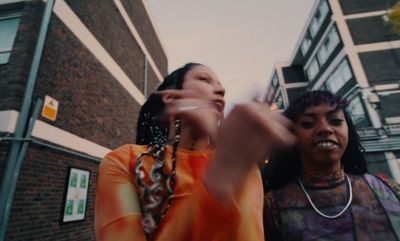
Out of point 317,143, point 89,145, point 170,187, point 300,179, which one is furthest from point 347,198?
point 89,145

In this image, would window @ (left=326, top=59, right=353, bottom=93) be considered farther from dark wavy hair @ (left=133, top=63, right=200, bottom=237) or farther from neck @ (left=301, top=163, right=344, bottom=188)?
dark wavy hair @ (left=133, top=63, right=200, bottom=237)

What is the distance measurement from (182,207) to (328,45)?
70.4 feet

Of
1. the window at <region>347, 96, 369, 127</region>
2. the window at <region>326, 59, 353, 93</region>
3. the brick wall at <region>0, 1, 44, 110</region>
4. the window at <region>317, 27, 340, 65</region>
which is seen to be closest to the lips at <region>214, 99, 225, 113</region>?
the brick wall at <region>0, 1, 44, 110</region>

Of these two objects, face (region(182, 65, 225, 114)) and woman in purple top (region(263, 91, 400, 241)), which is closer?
face (region(182, 65, 225, 114))

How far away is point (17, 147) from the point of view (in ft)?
14.6

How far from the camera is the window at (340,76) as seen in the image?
16.3 meters

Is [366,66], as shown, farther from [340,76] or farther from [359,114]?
[359,114]

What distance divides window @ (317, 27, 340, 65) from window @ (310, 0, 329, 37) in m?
1.59

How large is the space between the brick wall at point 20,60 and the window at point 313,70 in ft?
71.1

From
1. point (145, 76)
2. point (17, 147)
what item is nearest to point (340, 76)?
point (145, 76)

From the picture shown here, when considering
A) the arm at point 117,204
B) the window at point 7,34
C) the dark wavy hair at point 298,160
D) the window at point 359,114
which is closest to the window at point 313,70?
the window at point 359,114

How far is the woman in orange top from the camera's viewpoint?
0.56 meters

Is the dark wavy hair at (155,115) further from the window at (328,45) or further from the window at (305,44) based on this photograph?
the window at (305,44)

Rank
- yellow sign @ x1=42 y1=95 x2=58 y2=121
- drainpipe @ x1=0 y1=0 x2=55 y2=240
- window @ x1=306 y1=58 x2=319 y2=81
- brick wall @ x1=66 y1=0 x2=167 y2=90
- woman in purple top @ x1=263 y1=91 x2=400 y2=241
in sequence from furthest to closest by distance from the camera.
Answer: window @ x1=306 y1=58 x2=319 y2=81 → brick wall @ x1=66 y1=0 x2=167 y2=90 → yellow sign @ x1=42 y1=95 x2=58 y2=121 → drainpipe @ x1=0 y1=0 x2=55 y2=240 → woman in purple top @ x1=263 y1=91 x2=400 y2=241
